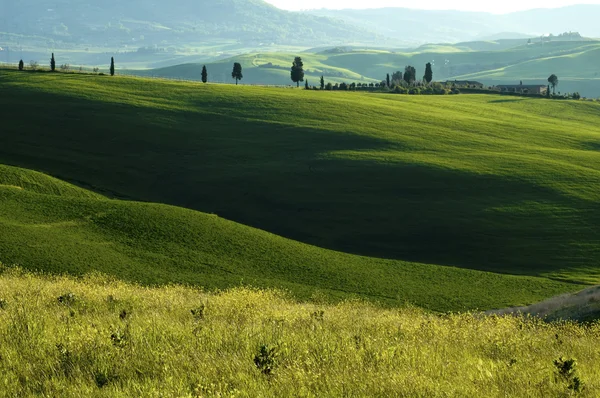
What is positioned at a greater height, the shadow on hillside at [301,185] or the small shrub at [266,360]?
the small shrub at [266,360]

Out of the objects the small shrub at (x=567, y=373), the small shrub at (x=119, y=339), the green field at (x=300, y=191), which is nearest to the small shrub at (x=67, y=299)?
the small shrub at (x=119, y=339)

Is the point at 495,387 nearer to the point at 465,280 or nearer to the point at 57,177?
the point at 465,280

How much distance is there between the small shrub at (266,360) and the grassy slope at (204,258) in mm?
36198

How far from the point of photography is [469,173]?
94.3 m

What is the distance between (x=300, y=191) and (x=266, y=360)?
249ft

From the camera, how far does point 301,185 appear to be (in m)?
90.6

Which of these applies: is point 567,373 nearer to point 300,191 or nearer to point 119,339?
point 119,339

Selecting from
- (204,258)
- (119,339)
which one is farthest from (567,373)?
(204,258)

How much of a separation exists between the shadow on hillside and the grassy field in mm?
52089

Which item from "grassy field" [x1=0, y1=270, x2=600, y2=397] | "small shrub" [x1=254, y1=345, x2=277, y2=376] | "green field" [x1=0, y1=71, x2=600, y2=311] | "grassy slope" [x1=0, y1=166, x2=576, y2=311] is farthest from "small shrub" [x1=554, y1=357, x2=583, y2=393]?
"green field" [x1=0, y1=71, x2=600, y2=311]

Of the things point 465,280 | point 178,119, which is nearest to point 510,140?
point 178,119

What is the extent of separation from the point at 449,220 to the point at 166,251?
114ft

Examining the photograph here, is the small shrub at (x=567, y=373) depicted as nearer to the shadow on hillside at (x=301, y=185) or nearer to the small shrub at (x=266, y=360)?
the small shrub at (x=266, y=360)

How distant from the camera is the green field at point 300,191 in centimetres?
5719
